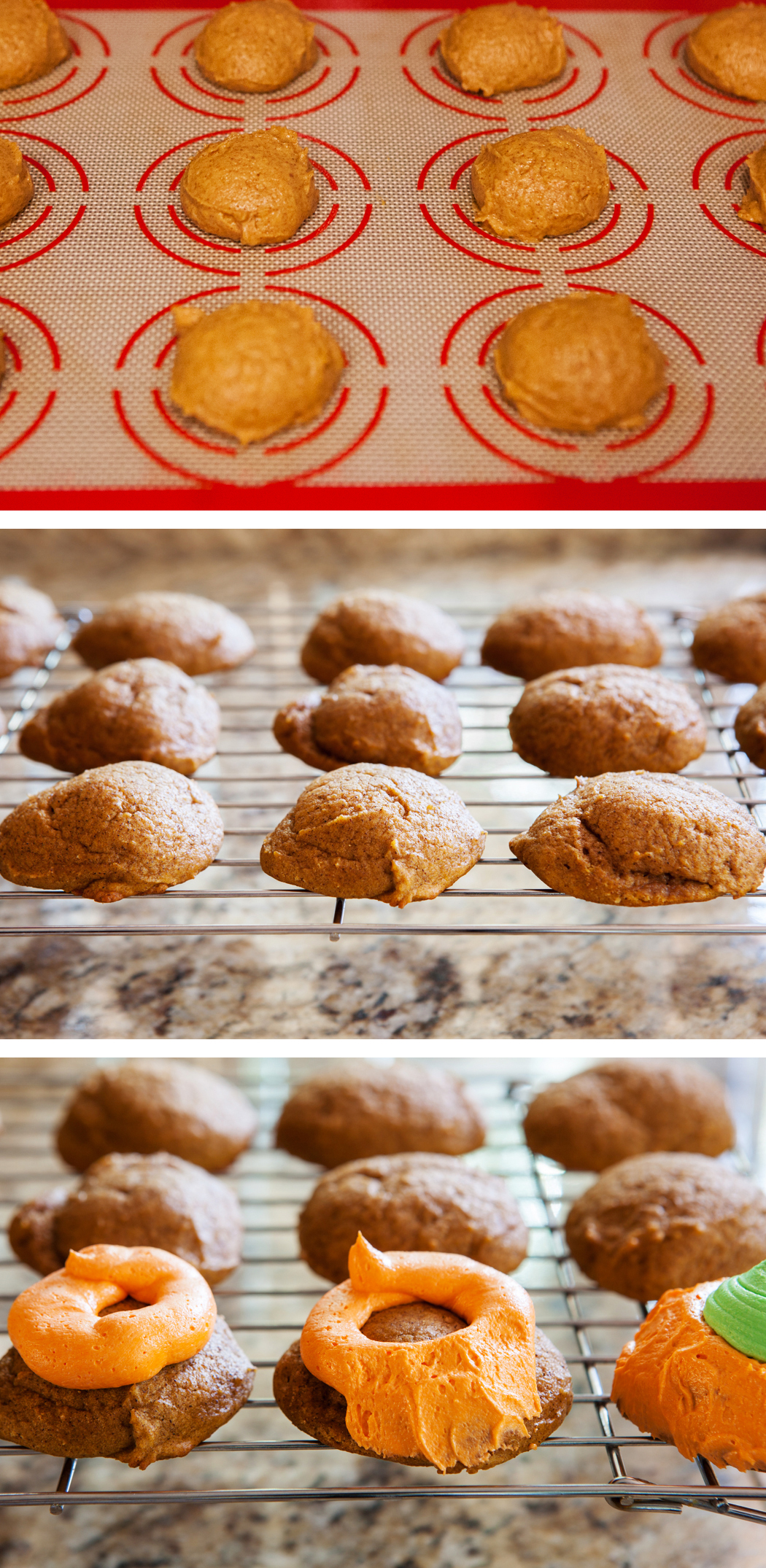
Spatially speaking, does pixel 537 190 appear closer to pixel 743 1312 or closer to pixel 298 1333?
pixel 743 1312

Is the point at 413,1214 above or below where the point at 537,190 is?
below

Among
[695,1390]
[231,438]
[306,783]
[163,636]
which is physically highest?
[231,438]

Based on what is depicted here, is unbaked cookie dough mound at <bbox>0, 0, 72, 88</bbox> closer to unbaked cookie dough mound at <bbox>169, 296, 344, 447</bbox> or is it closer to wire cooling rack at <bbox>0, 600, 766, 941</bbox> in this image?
unbaked cookie dough mound at <bbox>169, 296, 344, 447</bbox>

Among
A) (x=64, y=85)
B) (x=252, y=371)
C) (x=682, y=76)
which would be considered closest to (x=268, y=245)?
(x=252, y=371)

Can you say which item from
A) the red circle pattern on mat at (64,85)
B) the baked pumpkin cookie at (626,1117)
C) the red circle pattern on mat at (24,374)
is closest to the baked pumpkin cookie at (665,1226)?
the baked pumpkin cookie at (626,1117)

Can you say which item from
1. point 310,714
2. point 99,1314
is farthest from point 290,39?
point 99,1314

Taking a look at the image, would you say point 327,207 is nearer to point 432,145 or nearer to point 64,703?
point 432,145
